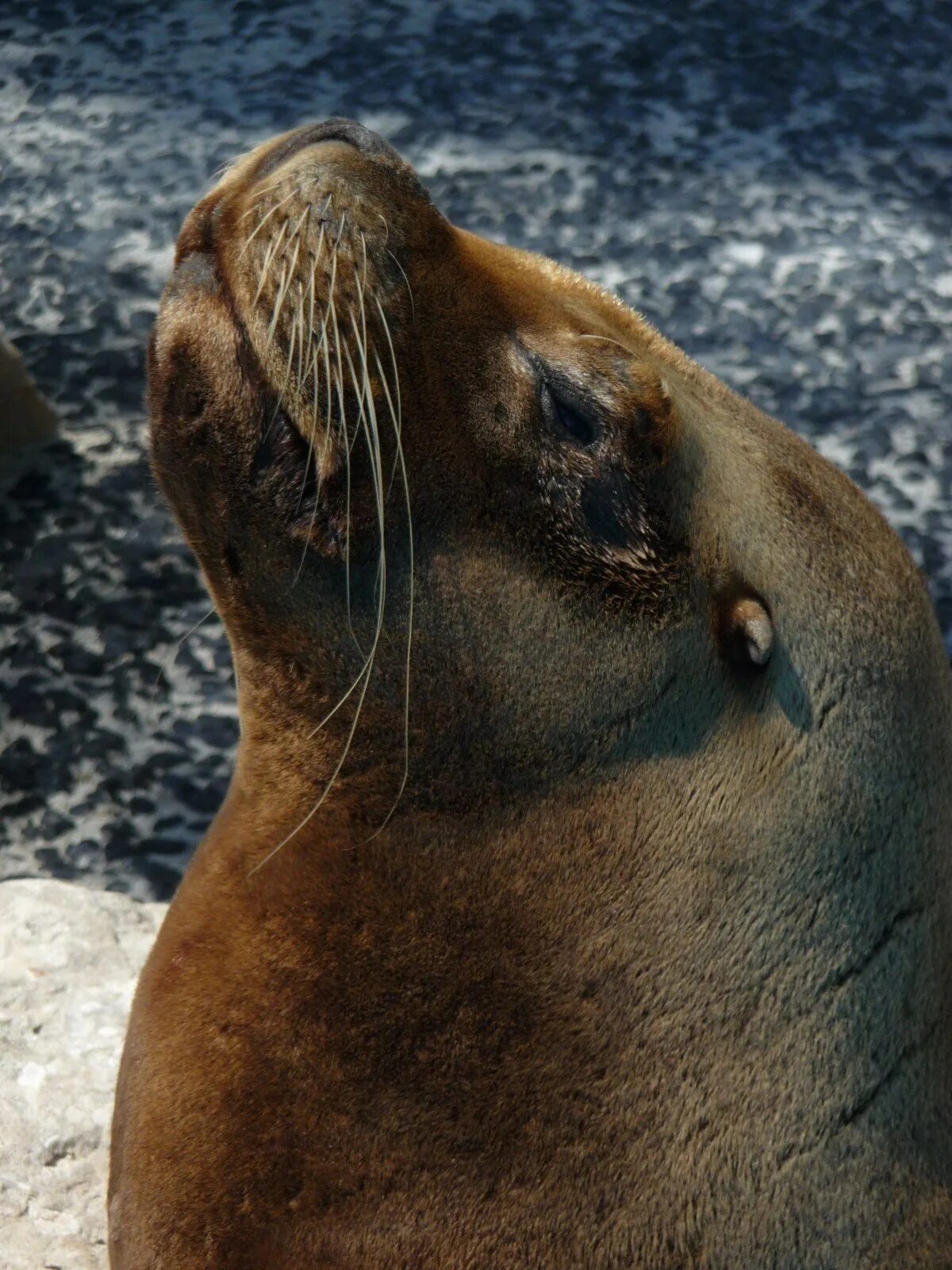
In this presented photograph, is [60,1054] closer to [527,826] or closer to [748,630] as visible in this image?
[527,826]

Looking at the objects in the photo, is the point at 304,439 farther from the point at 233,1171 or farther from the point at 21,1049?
the point at 21,1049

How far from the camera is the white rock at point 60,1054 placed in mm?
2156

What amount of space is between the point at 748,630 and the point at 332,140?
78cm

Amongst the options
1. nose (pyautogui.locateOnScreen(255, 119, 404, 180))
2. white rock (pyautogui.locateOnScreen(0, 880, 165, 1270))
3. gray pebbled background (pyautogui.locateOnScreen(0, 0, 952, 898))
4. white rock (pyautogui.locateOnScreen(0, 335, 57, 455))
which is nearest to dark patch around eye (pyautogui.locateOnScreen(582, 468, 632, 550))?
nose (pyautogui.locateOnScreen(255, 119, 404, 180))

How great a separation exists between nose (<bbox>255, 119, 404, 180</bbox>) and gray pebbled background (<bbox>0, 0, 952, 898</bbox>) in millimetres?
1268

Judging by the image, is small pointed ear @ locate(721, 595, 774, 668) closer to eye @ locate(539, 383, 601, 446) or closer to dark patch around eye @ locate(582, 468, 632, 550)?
dark patch around eye @ locate(582, 468, 632, 550)

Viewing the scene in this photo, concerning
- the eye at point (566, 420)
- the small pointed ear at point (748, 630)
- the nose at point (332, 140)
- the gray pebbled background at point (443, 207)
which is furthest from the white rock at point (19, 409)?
the small pointed ear at point (748, 630)

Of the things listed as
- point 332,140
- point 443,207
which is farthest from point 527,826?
point 443,207

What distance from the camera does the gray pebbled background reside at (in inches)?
115

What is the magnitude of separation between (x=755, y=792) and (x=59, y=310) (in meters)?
2.28

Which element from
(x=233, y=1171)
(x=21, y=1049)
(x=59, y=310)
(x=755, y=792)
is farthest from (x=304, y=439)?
(x=59, y=310)

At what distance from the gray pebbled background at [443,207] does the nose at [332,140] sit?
127 cm

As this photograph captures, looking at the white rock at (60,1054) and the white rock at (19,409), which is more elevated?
the white rock at (19,409)

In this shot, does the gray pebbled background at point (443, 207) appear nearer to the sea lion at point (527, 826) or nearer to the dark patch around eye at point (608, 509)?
the sea lion at point (527, 826)
